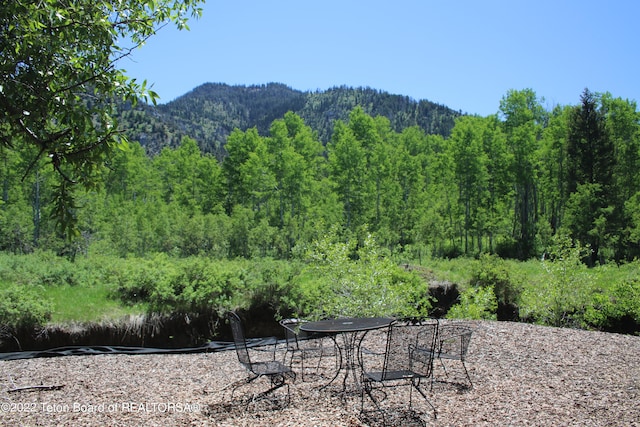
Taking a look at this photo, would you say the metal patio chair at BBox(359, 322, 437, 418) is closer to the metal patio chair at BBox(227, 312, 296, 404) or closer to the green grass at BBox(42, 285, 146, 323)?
the metal patio chair at BBox(227, 312, 296, 404)

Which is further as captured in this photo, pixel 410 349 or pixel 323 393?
pixel 323 393

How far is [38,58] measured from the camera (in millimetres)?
2951

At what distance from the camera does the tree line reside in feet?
80.7

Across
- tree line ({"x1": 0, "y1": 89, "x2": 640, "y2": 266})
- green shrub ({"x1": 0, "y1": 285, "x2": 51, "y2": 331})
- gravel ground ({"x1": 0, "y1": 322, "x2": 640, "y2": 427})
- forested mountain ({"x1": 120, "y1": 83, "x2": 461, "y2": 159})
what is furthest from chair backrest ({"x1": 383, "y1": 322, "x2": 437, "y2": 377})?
forested mountain ({"x1": 120, "y1": 83, "x2": 461, "y2": 159})

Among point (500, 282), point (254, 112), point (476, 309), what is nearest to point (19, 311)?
point (476, 309)

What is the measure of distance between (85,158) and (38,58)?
0.70 meters

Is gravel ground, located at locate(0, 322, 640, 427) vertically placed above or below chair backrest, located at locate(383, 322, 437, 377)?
below

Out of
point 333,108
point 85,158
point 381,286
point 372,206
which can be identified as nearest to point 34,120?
point 85,158

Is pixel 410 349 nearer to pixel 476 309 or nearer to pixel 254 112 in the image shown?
pixel 476 309

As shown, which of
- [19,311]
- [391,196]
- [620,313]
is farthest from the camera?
[391,196]

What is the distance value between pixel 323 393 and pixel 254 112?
516 ft

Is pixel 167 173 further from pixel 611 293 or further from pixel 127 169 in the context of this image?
pixel 611 293

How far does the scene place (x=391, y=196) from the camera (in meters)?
30.7

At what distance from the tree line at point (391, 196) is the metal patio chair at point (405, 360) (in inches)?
665
